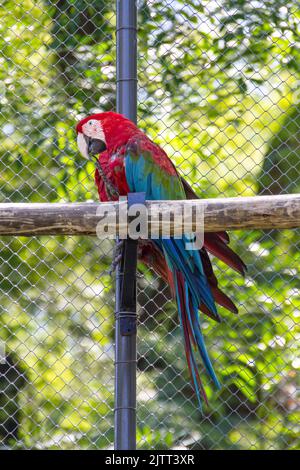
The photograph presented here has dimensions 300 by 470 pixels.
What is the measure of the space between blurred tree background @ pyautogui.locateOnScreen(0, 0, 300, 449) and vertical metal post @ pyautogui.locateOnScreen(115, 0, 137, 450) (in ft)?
1.28

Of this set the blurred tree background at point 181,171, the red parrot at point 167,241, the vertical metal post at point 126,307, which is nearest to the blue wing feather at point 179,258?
the red parrot at point 167,241

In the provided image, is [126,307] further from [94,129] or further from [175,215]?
[94,129]

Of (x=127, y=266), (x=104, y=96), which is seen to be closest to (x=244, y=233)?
(x=104, y=96)

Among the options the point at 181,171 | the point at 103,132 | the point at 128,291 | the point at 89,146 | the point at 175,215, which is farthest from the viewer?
the point at 181,171

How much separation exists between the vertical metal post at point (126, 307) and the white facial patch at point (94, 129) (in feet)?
0.34

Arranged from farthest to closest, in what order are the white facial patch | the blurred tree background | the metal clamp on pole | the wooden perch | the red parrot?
1. the blurred tree background
2. the white facial patch
3. the red parrot
4. the metal clamp on pole
5. the wooden perch

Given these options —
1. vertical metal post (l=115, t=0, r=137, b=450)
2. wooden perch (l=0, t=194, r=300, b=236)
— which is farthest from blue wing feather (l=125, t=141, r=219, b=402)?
wooden perch (l=0, t=194, r=300, b=236)

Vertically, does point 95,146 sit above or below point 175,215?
above

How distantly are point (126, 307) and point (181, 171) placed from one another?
715 mm

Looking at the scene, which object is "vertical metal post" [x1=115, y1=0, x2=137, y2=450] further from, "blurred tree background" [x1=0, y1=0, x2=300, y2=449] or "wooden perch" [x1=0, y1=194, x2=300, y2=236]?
"blurred tree background" [x1=0, y1=0, x2=300, y2=449]

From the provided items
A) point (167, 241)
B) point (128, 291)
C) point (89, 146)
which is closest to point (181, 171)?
point (89, 146)

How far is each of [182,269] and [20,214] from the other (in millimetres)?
393

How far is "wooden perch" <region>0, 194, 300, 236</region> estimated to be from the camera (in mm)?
1616

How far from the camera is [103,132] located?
6.68ft
